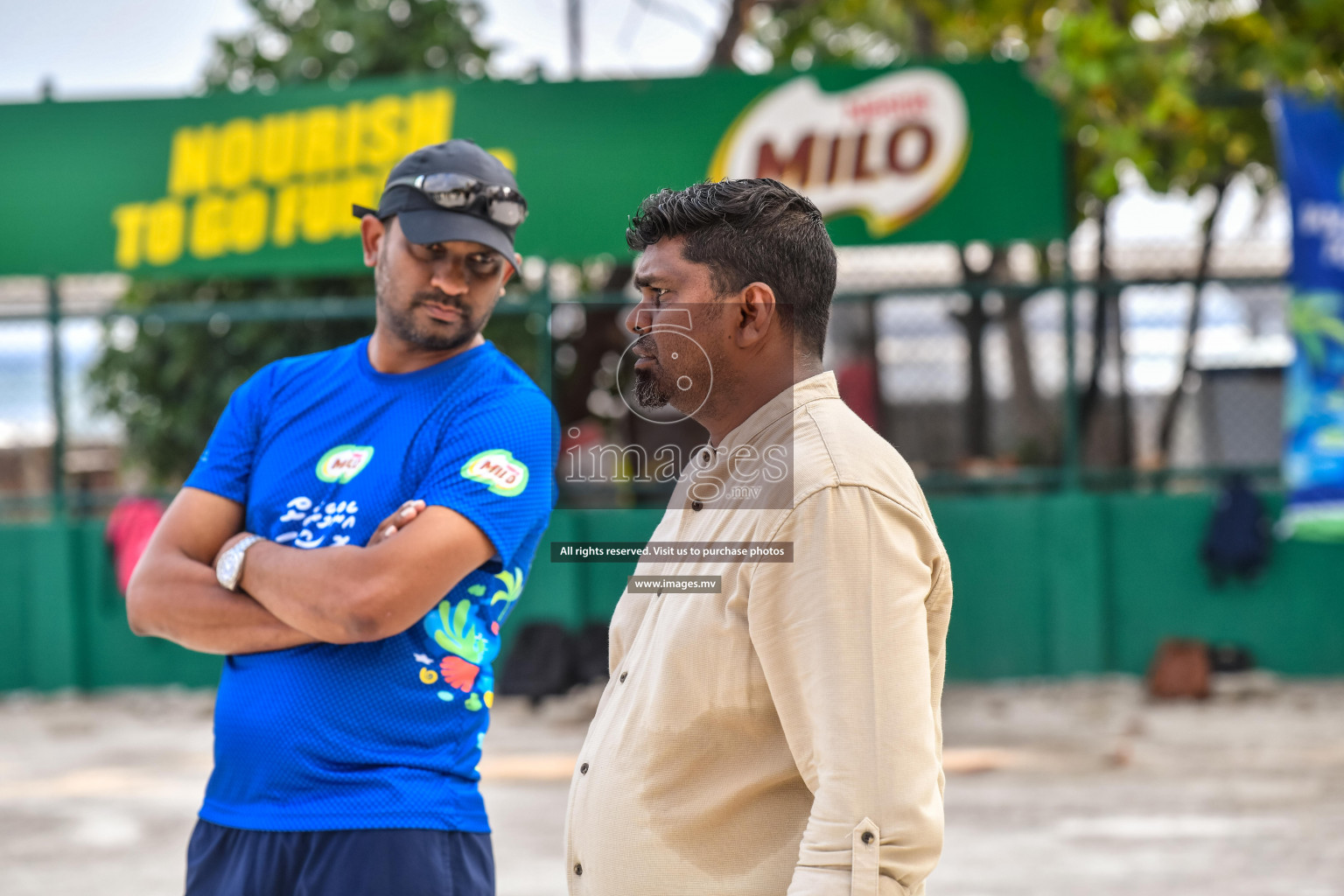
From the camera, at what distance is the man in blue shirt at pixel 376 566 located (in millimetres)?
2156

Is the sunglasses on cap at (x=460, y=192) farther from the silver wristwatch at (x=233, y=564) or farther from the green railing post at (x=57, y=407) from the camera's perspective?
the green railing post at (x=57, y=407)

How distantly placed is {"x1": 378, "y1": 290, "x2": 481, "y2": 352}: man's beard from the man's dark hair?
78 centimetres

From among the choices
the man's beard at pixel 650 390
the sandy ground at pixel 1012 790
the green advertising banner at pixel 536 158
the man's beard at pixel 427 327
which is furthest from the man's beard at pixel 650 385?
the green advertising banner at pixel 536 158

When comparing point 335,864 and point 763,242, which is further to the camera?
point 335,864

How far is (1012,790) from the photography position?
20.4 ft

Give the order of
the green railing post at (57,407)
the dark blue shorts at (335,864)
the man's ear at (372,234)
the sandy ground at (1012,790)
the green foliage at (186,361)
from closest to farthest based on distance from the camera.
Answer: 1. the dark blue shorts at (335,864)
2. the man's ear at (372,234)
3. the sandy ground at (1012,790)
4. the green railing post at (57,407)
5. the green foliage at (186,361)

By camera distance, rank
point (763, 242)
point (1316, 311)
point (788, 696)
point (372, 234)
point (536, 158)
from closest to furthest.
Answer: point (788, 696), point (763, 242), point (372, 234), point (1316, 311), point (536, 158)

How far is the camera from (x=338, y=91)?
29.4 feet

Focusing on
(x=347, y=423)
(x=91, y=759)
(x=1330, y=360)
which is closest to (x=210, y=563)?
(x=347, y=423)

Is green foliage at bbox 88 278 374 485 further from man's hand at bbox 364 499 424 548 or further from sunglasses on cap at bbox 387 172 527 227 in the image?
man's hand at bbox 364 499 424 548

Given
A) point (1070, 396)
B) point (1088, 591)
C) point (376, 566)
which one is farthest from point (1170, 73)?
point (376, 566)

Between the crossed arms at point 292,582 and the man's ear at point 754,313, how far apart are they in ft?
2.50

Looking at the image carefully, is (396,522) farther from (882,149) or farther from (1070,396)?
(1070,396)

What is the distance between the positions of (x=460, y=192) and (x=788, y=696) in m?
1.21
